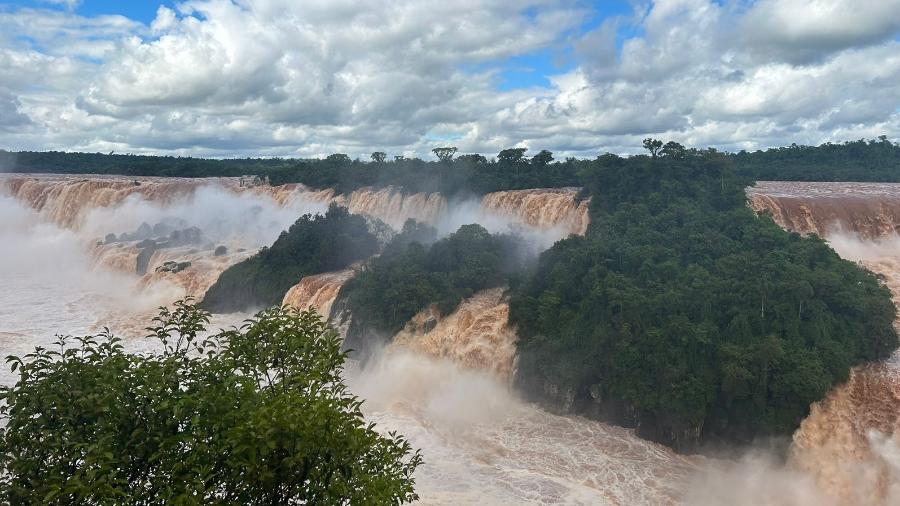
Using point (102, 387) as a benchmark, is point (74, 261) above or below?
below

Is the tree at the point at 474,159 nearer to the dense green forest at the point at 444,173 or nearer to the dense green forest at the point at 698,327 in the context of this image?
the dense green forest at the point at 444,173

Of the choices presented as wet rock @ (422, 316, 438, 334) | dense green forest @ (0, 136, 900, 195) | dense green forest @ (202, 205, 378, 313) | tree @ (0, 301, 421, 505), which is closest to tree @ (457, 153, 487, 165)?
dense green forest @ (0, 136, 900, 195)

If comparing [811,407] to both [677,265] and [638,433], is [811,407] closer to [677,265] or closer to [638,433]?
[638,433]

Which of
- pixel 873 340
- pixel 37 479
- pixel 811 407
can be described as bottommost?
pixel 811 407

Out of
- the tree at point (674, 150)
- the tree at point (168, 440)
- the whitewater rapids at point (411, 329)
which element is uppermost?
the tree at point (674, 150)

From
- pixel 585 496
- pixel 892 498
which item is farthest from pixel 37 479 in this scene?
pixel 892 498

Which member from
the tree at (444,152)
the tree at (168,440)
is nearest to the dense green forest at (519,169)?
the tree at (444,152)

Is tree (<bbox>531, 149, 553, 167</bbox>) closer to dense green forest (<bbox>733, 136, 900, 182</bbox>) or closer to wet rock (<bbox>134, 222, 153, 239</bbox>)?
dense green forest (<bbox>733, 136, 900, 182</bbox>)
